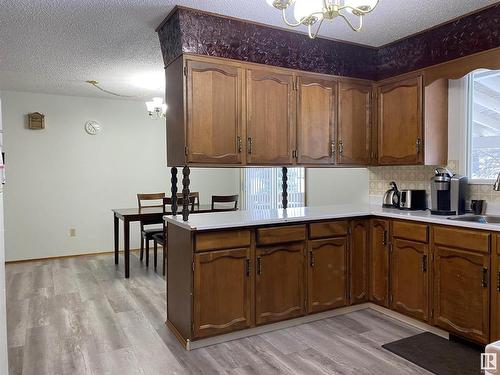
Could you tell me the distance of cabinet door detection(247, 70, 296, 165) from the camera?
2926 millimetres

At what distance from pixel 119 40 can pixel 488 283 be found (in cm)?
331

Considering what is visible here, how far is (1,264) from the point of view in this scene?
5.76 feet

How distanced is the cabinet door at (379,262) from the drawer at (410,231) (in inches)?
3.9

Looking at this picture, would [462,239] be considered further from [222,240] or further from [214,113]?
[214,113]

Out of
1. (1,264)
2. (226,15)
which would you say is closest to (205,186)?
(226,15)

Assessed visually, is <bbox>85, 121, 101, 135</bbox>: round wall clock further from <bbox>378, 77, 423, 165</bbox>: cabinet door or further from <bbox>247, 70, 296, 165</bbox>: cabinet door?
<bbox>378, 77, 423, 165</bbox>: cabinet door

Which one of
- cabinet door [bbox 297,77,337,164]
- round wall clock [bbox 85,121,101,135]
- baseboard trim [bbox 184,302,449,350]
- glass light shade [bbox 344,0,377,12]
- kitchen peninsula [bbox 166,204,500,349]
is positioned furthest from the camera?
round wall clock [bbox 85,121,101,135]

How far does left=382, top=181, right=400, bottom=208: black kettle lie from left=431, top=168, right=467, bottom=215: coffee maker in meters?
0.42

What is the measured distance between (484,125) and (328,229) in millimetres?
1487

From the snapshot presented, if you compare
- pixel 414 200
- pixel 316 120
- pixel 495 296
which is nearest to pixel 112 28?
pixel 316 120

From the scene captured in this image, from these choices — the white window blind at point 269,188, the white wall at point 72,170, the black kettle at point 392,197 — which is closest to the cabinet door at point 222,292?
the black kettle at point 392,197

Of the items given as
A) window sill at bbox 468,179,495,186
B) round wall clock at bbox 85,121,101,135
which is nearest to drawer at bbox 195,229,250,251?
window sill at bbox 468,179,495,186

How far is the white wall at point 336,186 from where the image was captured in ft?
13.2

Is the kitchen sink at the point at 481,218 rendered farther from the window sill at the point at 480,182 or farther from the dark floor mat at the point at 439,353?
the dark floor mat at the point at 439,353
